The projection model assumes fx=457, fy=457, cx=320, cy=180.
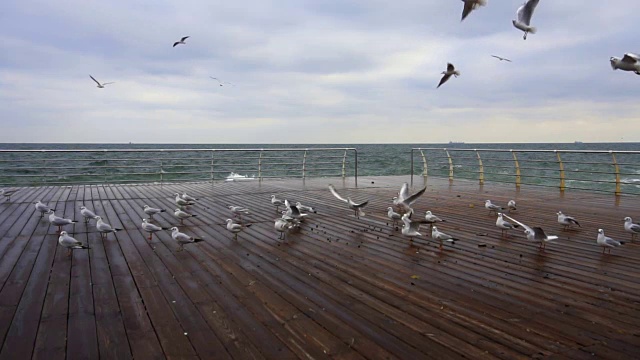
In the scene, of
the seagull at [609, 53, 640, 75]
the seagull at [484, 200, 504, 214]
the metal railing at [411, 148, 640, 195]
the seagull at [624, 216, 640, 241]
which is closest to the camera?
the seagull at [609, 53, 640, 75]

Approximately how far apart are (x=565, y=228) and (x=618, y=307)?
11.3 ft

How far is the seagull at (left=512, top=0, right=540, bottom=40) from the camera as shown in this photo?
6059mm

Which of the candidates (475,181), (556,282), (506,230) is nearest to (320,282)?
(556,282)

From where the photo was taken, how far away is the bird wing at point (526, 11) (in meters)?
6.19

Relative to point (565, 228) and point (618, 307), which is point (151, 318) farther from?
point (565, 228)

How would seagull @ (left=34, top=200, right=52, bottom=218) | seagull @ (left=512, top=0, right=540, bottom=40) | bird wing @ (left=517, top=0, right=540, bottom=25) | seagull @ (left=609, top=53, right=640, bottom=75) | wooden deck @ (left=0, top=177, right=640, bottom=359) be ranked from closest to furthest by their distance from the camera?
wooden deck @ (left=0, top=177, right=640, bottom=359) → seagull @ (left=609, top=53, right=640, bottom=75) → seagull @ (left=512, top=0, right=540, bottom=40) → bird wing @ (left=517, top=0, right=540, bottom=25) → seagull @ (left=34, top=200, right=52, bottom=218)

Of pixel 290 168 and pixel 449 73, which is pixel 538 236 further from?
pixel 290 168

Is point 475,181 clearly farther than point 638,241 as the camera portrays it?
Yes

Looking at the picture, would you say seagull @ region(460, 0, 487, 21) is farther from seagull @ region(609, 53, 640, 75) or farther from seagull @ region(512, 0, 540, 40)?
seagull @ region(609, 53, 640, 75)

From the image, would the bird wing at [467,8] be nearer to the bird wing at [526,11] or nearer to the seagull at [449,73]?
the bird wing at [526,11]

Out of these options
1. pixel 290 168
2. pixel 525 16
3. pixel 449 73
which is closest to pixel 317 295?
pixel 525 16

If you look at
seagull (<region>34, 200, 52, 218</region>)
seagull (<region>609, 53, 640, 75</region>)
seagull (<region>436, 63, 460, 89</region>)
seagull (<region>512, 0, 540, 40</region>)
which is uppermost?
seagull (<region>512, 0, 540, 40</region>)

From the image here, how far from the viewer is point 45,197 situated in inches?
416

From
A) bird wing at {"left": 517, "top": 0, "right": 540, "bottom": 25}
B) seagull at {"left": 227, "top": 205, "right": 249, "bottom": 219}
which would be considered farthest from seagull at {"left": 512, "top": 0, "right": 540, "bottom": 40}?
seagull at {"left": 227, "top": 205, "right": 249, "bottom": 219}
